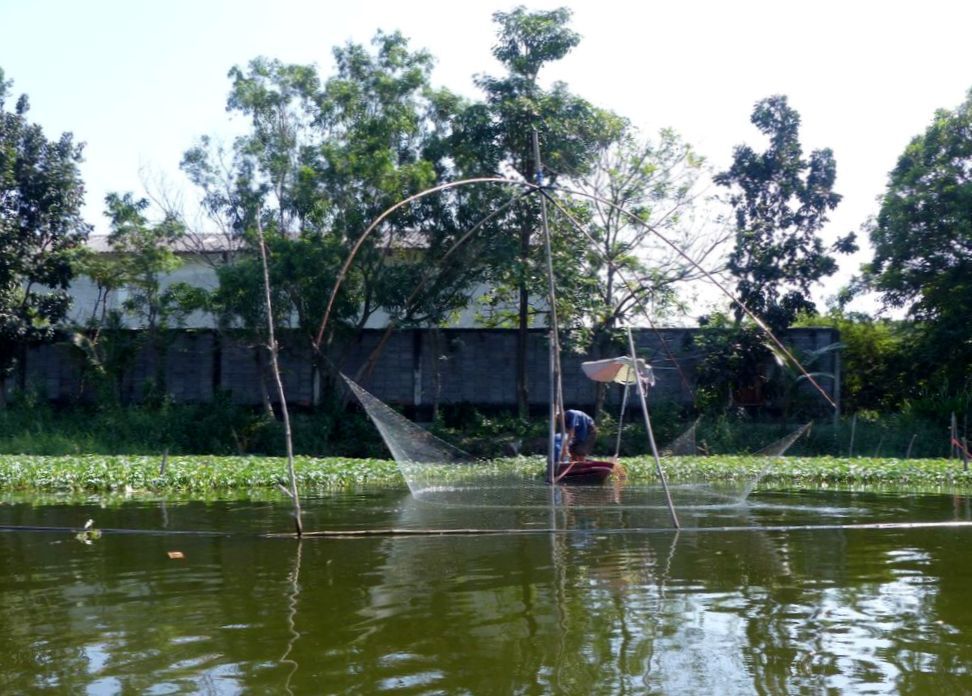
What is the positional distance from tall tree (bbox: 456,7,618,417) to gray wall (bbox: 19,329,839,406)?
2.21m

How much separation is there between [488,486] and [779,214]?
933 centimetres

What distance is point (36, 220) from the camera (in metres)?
20.3

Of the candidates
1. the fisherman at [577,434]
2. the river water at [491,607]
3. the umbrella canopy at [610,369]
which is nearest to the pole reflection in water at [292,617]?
the river water at [491,607]

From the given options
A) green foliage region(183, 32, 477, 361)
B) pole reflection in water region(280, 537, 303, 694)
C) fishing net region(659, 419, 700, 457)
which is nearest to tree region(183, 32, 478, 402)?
green foliage region(183, 32, 477, 361)

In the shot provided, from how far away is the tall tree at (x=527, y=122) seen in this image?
1873 cm

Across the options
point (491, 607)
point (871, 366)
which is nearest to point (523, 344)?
point (871, 366)

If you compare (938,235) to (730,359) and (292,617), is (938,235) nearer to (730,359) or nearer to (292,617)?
(730,359)

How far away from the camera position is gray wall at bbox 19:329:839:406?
68.5 feet

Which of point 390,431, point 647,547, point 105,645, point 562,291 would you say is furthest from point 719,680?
point 562,291

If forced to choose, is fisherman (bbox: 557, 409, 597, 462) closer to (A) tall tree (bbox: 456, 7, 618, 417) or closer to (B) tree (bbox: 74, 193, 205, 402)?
(A) tall tree (bbox: 456, 7, 618, 417)

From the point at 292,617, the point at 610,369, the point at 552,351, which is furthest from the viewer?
the point at 610,369

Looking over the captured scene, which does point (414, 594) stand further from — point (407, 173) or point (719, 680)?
point (407, 173)

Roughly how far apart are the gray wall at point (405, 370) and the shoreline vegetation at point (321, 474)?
148 inches

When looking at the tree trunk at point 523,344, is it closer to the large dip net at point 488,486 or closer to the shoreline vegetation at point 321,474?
the shoreline vegetation at point 321,474
